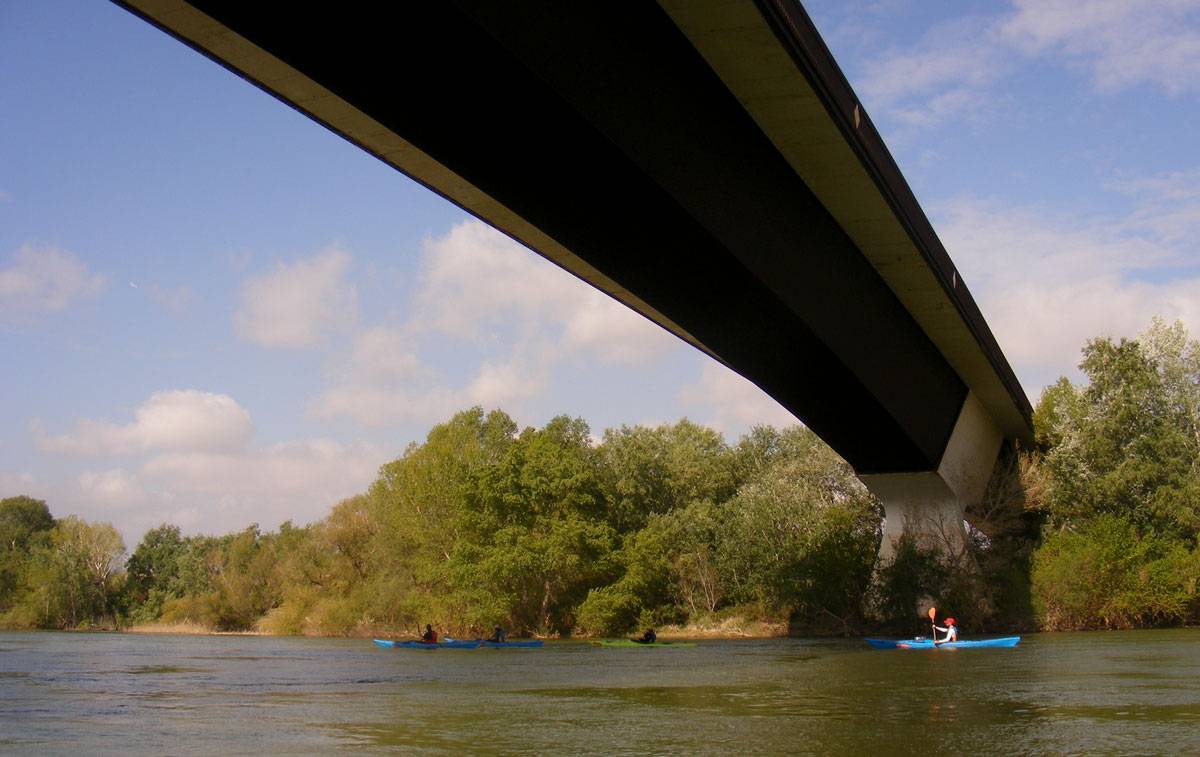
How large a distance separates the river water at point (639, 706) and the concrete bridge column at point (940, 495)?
913 cm

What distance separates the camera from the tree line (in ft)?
122

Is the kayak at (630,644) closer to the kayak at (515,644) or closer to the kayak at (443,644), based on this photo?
the kayak at (515,644)

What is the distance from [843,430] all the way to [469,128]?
19109 millimetres

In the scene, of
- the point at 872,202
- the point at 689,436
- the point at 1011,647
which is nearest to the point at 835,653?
the point at 1011,647

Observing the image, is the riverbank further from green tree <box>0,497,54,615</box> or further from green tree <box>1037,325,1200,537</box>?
green tree <box>0,497,54,615</box>

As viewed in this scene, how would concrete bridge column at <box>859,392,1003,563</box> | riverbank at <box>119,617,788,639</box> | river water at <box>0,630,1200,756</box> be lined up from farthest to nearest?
riverbank at <box>119,617,788,639</box>, concrete bridge column at <box>859,392,1003,563</box>, river water at <box>0,630,1200,756</box>

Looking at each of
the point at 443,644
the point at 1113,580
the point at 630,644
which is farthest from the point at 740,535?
the point at 443,644

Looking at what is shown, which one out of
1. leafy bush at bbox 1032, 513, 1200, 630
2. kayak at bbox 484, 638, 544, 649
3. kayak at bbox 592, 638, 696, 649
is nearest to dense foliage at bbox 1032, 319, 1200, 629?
leafy bush at bbox 1032, 513, 1200, 630

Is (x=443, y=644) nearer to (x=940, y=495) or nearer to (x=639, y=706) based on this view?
(x=940, y=495)

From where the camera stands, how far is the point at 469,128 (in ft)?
42.7

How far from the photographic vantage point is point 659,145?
45.5 ft

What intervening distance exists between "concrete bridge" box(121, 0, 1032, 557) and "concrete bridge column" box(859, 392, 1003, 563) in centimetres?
922

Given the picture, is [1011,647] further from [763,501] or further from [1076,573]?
[763,501]

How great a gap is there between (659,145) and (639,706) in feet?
23.6
